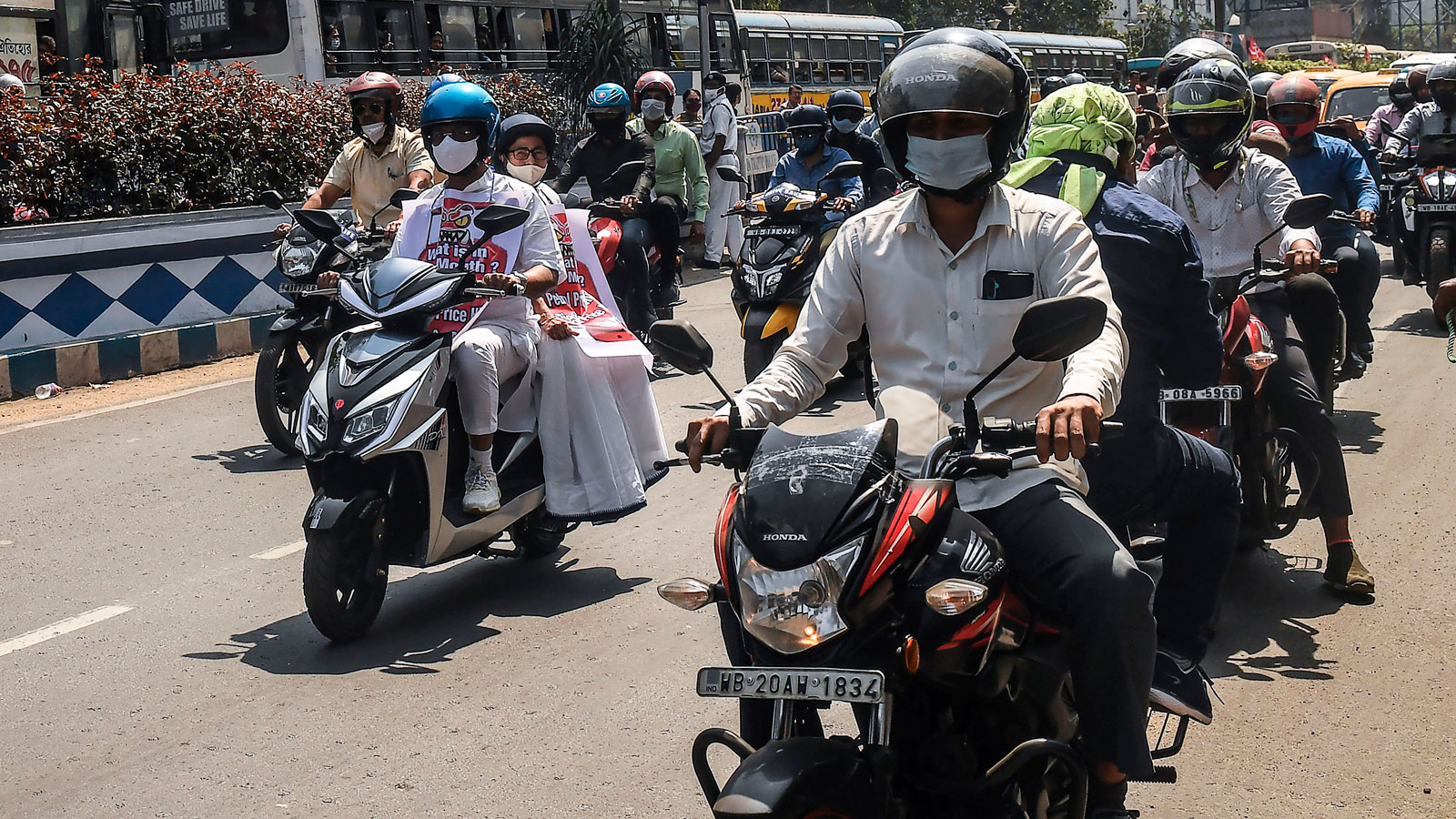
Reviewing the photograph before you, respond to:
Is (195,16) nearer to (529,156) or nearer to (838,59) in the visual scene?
(838,59)

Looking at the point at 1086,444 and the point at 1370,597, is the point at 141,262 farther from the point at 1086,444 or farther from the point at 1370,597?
the point at 1086,444

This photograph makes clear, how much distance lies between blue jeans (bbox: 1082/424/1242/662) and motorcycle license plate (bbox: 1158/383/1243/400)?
43.1 inches

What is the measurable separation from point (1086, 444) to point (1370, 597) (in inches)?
132

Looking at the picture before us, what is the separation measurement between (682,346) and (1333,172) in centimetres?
579

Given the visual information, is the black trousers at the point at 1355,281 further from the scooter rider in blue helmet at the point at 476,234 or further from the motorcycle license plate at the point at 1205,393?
the scooter rider in blue helmet at the point at 476,234

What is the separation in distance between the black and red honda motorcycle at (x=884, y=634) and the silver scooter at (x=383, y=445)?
255 cm

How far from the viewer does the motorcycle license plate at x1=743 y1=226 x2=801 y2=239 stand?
9.63m

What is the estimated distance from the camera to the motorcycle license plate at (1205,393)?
508 centimetres

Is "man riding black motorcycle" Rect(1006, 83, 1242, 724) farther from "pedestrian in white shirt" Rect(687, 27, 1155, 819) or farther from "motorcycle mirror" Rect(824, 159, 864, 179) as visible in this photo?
"motorcycle mirror" Rect(824, 159, 864, 179)

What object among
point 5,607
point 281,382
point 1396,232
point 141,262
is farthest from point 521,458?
point 1396,232

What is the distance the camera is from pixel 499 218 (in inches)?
221

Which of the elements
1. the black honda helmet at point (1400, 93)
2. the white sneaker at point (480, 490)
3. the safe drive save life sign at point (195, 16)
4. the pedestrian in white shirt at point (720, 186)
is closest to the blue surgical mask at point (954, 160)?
the white sneaker at point (480, 490)

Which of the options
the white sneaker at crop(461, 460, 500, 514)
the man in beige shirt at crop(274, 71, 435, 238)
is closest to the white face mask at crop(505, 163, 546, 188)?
the man in beige shirt at crop(274, 71, 435, 238)

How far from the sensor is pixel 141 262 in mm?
11141
